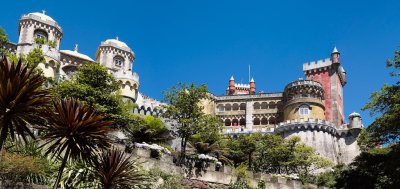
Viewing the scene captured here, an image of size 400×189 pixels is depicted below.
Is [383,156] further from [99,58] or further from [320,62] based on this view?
[320,62]

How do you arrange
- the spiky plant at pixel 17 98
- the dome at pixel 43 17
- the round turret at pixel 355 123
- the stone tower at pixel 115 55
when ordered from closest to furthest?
the spiky plant at pixel 17 98
the dome at pixel 43 17
the stone tower at pixel 115 55
the round turret at pixel 355 123

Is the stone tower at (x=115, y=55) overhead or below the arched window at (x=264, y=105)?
overhead

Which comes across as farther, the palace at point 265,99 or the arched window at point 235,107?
the arched window at point 235,107

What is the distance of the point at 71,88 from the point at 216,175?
40.2 feet

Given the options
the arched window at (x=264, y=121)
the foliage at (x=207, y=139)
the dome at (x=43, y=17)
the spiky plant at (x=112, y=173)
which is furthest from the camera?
the arched window at (x=264, y=121)

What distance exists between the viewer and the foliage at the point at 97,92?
33.4m

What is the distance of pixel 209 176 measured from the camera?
29.5 meters

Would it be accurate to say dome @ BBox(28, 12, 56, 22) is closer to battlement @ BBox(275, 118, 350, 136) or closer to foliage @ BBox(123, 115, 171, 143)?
foliage @ BBox(123, 115, 171, 143)

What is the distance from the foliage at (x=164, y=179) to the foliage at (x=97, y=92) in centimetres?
735

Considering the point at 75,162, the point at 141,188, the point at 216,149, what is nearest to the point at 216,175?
the point at 216,149

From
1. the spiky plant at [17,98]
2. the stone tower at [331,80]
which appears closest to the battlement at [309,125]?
the stone tower at [331,80]

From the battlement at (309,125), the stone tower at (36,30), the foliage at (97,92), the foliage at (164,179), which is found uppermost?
the stone tower at (36,30)

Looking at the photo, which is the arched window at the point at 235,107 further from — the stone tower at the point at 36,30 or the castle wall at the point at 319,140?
the stone tower at the point at 36,30

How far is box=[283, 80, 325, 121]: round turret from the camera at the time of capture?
70.5 m
